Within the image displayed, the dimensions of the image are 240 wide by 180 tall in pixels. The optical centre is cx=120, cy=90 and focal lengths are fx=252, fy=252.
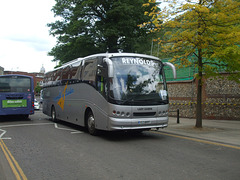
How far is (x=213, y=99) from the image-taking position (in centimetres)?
1667

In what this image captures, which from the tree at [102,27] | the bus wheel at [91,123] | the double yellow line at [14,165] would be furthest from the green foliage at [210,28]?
the tree at [102,27]

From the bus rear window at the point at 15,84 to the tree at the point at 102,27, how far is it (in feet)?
28.3

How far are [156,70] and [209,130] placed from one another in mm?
4389

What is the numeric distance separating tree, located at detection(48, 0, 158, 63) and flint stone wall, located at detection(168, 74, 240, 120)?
25.1ft

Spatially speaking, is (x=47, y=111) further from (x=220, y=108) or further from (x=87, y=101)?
(x=220, y=108)

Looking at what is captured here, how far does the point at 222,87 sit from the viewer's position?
1631cm

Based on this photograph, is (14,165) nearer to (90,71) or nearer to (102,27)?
(90,71)

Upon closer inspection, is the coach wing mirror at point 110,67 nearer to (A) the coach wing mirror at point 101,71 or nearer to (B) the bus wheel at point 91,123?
(A) the coach wing mirror at point 101,71

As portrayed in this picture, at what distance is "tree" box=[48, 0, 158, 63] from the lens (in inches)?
944

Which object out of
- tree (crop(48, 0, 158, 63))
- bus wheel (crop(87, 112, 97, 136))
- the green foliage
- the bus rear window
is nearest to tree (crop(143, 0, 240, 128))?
the green foliage

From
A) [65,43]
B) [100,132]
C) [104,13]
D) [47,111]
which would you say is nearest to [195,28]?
[100,132]

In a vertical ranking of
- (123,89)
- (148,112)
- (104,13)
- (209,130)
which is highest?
(104,13)

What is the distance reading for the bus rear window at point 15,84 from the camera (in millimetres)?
16242

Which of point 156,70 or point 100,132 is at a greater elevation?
point 156,70
